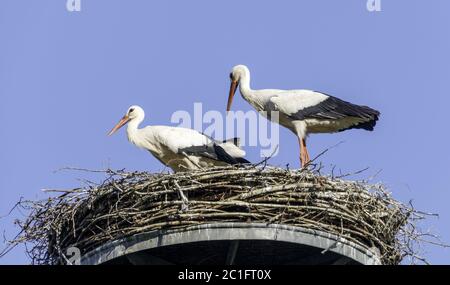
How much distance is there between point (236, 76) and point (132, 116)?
4.94 ft

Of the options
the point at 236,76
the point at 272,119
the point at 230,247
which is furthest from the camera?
the point at 236,76

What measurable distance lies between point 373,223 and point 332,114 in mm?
3188

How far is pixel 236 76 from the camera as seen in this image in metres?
15.8

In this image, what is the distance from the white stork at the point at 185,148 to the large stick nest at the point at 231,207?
100 inches

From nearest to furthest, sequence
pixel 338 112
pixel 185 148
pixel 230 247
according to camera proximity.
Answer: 1. pixel 230 247
2. pixel 185 148
3. pixel 338 112

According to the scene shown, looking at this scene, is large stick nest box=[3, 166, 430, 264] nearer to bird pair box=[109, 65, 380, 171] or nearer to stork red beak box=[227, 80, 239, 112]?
bird pair box=[109, 65, 380, 171]

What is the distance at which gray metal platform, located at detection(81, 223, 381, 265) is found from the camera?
1088cm

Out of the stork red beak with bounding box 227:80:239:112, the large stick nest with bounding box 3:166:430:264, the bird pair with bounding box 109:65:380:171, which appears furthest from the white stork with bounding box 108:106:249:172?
the large stick nest with bounding box 3:166:430:264

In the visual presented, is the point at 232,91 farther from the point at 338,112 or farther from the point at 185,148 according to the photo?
the point at 338,112

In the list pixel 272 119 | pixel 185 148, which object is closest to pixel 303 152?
pixel 272 119

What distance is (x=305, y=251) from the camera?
37.0ft

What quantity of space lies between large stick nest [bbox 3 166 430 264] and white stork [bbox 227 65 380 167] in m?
2.56

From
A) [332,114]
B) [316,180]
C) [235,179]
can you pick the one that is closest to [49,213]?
[235,179]
